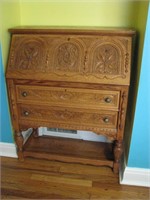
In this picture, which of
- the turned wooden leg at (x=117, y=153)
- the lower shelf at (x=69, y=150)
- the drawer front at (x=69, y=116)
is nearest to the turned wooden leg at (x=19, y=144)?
the lower shelf at (x=69, y=150)

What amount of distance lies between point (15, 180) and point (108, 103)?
104cm

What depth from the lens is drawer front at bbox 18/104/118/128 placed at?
1.60 metres

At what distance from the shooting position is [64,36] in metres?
1.60

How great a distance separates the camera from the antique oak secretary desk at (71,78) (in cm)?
150

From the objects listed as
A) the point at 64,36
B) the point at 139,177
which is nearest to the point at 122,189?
the point at 139,177

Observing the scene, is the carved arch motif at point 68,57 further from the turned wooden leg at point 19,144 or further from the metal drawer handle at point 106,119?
the turned wooden leg at point 19,144

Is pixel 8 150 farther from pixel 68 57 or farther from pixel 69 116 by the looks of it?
pixel 68 57

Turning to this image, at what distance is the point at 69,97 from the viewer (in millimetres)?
1590

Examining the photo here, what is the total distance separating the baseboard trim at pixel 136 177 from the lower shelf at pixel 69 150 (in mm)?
178

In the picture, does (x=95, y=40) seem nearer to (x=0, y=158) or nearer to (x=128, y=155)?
(x=128, y=155)

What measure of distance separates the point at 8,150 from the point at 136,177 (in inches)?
47.6

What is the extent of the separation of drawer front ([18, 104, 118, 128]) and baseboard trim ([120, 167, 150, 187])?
40cm

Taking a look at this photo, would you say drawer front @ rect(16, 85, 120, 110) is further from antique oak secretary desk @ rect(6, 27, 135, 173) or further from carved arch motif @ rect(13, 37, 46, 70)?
carved arch motif @ rect(13, 37, 46, 70)

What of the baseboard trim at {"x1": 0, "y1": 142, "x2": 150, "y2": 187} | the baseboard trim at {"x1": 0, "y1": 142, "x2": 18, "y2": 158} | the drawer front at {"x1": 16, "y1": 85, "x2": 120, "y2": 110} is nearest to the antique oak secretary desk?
the drawer front at {"x1": 16, "y1": 85, "x2": 120, "y2": 110}
